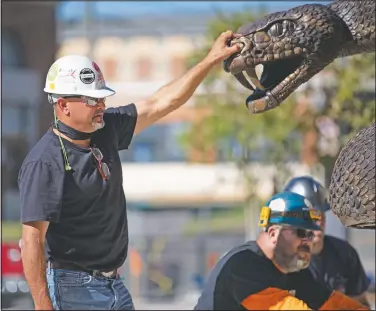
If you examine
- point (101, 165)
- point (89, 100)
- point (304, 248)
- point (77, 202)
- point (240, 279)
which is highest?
point (89, 100)

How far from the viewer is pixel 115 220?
3.70 meters

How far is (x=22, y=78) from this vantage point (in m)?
11.5

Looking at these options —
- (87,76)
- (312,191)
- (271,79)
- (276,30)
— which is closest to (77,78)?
(87,76)

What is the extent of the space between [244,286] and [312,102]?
5775 millimetres

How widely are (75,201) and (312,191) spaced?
2228 mm

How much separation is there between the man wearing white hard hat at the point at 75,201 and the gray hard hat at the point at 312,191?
1833 millimetres

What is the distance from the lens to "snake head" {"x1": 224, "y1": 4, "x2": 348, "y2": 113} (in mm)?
2811

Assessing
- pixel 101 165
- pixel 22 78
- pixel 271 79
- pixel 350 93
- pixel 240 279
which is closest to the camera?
pixel 271 79

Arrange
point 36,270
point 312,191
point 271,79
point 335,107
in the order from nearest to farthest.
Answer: point 271,79 → point 36,270 → point 312,191 → point 335,107

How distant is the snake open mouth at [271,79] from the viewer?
294cm

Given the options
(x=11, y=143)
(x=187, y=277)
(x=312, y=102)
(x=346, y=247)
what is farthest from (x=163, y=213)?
(x=346, y=247)

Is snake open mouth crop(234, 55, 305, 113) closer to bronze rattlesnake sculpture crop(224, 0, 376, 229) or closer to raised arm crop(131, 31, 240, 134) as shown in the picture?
bronze rattlesnake sculpture crop(224, 0, 376, 229)

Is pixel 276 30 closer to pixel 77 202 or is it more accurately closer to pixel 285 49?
pixel 285 49

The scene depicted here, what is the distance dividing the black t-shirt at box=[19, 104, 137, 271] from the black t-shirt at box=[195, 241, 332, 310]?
2.68 ft
